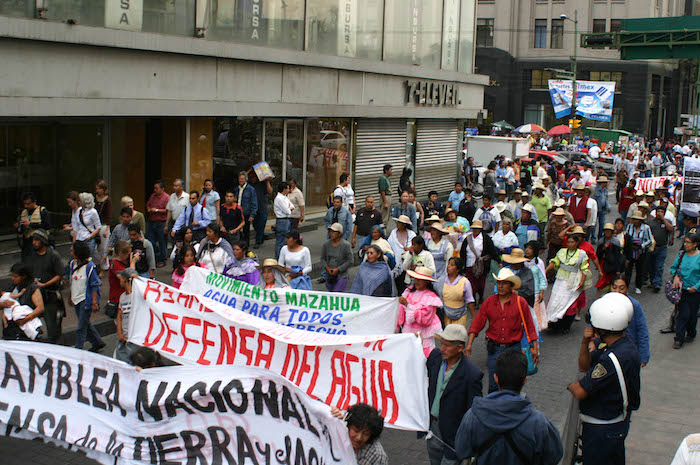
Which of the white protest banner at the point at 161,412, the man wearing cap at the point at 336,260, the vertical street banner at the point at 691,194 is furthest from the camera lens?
the vertical street banner at the point at 691,194

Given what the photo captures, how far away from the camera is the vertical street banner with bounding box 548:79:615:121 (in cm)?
4750

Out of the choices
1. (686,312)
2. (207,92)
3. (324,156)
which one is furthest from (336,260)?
(324,156)

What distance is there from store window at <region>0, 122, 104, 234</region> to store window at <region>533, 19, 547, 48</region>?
54125mm

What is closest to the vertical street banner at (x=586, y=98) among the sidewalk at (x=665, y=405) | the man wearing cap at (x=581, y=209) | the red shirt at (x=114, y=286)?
the man wearing cap at (x=581, y=209)

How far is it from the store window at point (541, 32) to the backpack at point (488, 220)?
176 ft

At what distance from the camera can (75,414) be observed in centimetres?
651

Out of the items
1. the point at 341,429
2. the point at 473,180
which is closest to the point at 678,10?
the point at 473,180

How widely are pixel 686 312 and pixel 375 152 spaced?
13.5 meters

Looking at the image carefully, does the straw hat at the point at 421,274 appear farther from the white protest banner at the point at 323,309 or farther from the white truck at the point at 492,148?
the white truck at the point at 492,148

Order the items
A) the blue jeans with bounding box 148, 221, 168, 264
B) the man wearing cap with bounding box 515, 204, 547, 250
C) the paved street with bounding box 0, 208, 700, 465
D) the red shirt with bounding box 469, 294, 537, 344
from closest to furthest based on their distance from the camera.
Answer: the paved street with bounding box 0, 208, 700, 465, the red shirt with bounding box 469, 294, 537, 344, the man wearing cap with bounding box 515, 204, 547, 250, the blue jeans with bounding box 148, 221, 168, 264

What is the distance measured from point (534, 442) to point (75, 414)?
3.46 meters

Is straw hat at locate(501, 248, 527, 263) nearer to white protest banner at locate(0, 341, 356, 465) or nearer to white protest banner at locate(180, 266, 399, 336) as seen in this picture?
white protest banner at locate(180, 266, 399, 336)

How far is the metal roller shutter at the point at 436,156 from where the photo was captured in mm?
27422

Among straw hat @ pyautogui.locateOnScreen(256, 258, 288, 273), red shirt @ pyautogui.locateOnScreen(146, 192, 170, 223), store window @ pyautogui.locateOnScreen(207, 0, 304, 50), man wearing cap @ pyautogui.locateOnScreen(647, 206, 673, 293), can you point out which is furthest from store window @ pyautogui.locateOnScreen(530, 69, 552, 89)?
straw hat @ pyautogui.locateOnScreen(256, 258, 288, 273)
